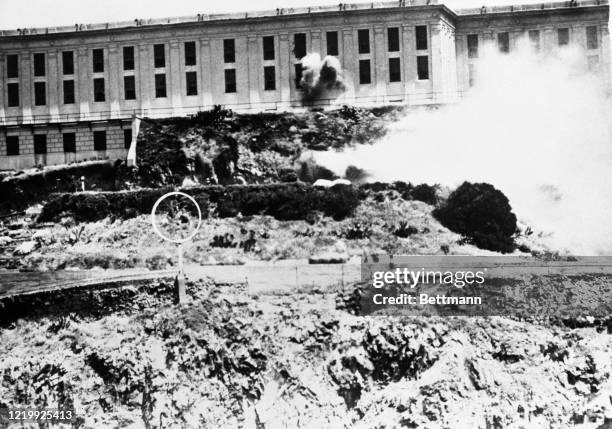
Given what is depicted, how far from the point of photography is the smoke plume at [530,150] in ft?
175

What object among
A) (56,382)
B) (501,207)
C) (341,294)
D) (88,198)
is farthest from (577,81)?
(56,382)

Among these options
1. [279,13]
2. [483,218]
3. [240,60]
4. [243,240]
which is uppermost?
[279,13]

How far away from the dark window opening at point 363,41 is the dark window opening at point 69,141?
18089mm

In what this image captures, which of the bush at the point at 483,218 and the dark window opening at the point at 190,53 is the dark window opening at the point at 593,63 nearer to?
the bush at the point at 483,218

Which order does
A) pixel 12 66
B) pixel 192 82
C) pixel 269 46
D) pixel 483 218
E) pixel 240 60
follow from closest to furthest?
pixel 483 218 < pixel 269 46 < pixel 240 60 < pixel 192 82 < pixel 12 66

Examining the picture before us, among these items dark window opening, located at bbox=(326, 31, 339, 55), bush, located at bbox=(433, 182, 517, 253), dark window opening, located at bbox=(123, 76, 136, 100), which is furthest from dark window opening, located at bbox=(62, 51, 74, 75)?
bush, located at bbox=(433, 182, 517, 253)

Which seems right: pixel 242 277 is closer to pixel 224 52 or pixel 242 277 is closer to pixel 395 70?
pixel 224 52

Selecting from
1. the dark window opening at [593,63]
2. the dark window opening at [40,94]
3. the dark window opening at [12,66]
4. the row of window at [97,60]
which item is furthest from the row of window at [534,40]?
the dark window opening at [12,66]

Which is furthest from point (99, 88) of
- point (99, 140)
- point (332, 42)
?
point (332, 42)

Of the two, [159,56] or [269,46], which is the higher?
[269,46]

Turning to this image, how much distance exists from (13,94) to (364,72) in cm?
2196

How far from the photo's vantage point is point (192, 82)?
6266 cm

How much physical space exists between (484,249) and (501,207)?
2475 millimetres

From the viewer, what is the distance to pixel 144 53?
63.0 m
